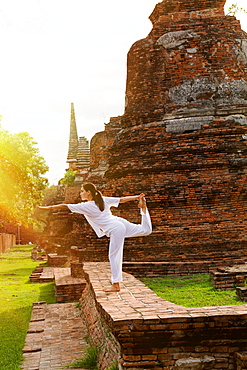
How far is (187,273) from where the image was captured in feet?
25.5

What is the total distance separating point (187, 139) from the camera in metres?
9.12

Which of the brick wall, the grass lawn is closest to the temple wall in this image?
the grass lawn

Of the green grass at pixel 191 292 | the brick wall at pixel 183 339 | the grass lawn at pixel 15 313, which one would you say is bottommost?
the grass lawn at pixel 15 313

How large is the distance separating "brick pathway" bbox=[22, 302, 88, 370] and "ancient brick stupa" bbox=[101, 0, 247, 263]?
2283mm

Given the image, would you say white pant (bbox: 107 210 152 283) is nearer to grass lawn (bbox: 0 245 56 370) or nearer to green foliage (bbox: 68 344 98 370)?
green foliage (bbox: 68 344 98 370)

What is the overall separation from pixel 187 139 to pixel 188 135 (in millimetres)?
81

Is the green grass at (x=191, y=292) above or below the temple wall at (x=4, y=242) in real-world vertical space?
above

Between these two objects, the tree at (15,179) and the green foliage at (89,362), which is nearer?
the green foliage at (89,362)

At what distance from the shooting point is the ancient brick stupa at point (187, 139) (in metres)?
8.78

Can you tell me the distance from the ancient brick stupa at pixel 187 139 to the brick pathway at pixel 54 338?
2.14 meters

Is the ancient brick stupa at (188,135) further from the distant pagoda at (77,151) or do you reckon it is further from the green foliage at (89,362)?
the distant pagoda at (77,151)

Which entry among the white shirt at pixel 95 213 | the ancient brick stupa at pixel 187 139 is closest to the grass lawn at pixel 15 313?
the ancient brick stupa at pixel 187 139

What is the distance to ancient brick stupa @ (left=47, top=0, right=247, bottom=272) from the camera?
8.78 m

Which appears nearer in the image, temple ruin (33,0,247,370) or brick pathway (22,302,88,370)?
brick pathway (22,302,88,370)
